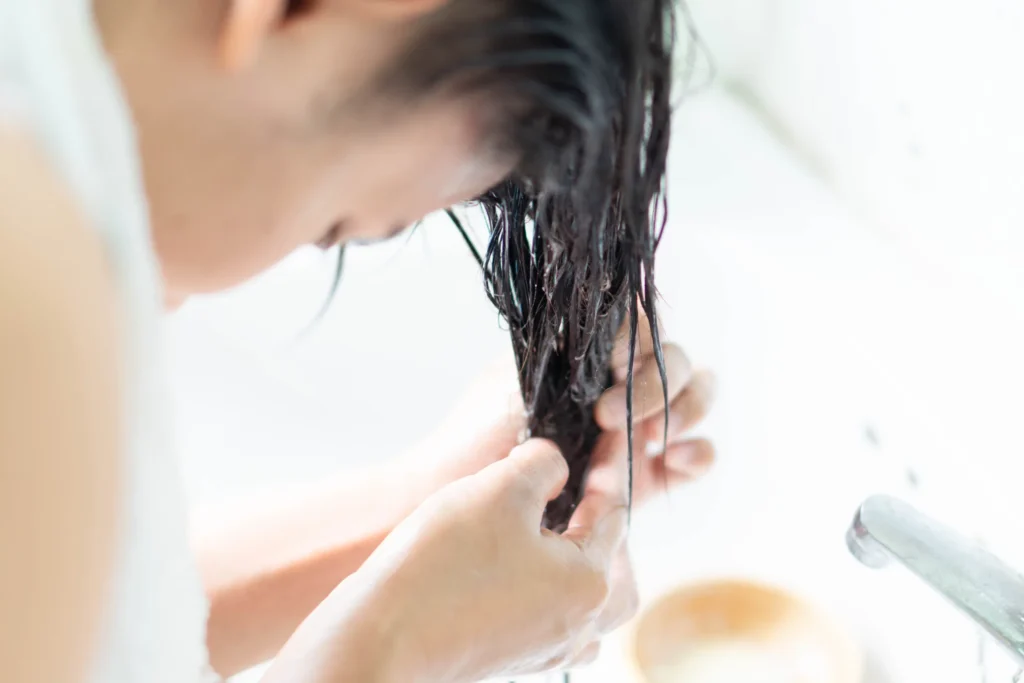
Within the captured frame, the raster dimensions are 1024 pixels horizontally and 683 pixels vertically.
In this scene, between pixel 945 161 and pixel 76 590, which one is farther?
pixel 945 161

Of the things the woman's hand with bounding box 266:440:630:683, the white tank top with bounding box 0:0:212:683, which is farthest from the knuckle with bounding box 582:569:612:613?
the white tank top with bounding box 0:0:212:683

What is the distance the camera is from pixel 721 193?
3.05 ft

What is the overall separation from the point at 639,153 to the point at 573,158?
3 centimetres

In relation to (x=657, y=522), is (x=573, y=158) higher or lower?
higher

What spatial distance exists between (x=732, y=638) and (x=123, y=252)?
707 millimetres

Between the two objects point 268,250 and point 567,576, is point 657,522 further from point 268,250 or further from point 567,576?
point 268,250

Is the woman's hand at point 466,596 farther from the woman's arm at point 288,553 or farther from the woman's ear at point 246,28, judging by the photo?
the woman's ear at point 246,28

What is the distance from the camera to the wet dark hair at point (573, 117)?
312 mm

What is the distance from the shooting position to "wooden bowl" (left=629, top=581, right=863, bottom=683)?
2.62ft

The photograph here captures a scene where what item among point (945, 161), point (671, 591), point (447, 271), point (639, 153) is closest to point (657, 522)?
point (671, 591)

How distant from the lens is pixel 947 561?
44 cm

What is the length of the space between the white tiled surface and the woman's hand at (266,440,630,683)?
32cm

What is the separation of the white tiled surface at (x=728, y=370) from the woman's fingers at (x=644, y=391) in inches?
7.9

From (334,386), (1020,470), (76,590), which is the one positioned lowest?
(1020,470)
